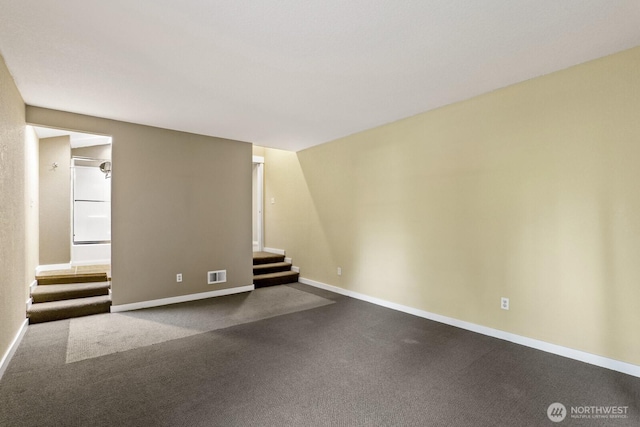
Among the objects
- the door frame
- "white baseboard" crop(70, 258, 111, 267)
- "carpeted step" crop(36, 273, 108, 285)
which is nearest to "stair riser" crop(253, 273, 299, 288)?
the door frame

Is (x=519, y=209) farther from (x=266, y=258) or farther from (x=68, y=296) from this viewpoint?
(x=68, y=296)

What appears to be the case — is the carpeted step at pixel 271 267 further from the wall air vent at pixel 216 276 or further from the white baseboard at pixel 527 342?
the white baseboard at pixel 527 342

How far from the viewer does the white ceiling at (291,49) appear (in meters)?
2.01

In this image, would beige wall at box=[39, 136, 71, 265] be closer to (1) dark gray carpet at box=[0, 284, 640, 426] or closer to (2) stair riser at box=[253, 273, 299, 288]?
(1) dark gray carpet at box=[0, 284, 640, 426]

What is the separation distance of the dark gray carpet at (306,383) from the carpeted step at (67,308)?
47cm

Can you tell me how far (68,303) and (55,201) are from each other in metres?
2.29

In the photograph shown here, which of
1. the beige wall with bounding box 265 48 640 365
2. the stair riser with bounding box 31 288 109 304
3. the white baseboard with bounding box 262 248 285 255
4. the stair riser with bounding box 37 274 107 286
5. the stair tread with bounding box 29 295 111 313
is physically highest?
the beige wall with bounding box 265 48 640 365

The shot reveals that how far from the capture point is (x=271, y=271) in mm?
6129

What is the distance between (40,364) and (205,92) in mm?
2981

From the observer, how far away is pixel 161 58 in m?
2.61

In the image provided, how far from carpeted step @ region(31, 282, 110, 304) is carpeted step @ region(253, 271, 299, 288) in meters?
2.33

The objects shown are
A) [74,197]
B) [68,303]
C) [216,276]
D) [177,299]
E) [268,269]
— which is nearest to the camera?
[68,303]

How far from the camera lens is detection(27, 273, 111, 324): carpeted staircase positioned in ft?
12.7

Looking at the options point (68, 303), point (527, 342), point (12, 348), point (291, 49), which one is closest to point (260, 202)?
point (68, 303)
